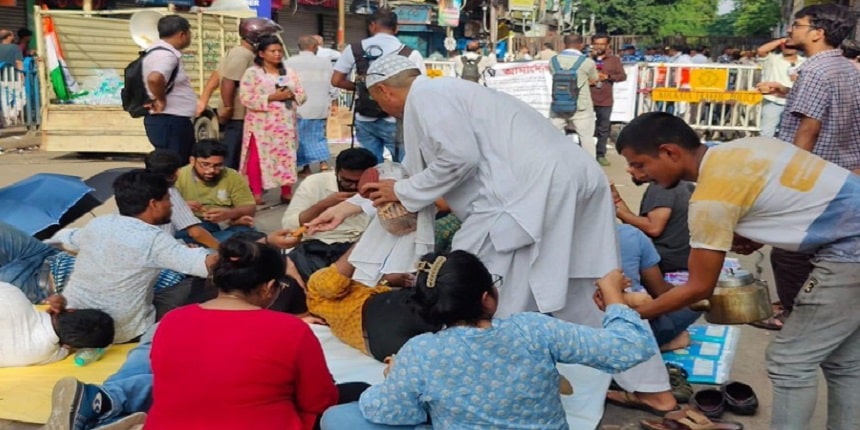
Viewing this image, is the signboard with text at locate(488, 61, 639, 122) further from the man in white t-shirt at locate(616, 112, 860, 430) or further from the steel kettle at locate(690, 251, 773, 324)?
the man in white t-shirt at locate(616, 112, 860, 430)

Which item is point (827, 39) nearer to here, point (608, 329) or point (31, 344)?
point (608, 329)

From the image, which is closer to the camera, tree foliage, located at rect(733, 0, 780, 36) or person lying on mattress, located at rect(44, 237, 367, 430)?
Result: person lying on mattress, located at rect(44, 237, 367, 430)

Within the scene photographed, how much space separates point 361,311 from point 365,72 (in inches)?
123

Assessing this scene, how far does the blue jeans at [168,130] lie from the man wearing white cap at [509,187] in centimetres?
314

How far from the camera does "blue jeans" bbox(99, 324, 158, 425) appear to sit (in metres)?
3.26

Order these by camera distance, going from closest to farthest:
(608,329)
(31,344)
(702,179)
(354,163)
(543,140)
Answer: (608,329), (702,179), (543,140), (31,344), (354,163)

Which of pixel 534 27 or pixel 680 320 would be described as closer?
pixel 680 320

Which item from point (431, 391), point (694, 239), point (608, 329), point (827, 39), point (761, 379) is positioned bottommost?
point (761, 379)

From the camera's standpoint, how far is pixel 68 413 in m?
3.04

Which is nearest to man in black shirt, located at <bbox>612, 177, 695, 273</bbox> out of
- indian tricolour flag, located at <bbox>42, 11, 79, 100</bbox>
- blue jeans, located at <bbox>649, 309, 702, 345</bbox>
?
blue jeans, located at <bbox>649, 309, 702, 345</bbox>

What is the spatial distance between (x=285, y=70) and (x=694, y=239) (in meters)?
5.20

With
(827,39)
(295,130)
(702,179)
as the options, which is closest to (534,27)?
(295,130)

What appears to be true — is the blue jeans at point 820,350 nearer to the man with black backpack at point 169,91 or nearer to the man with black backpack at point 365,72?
the man with black backpack at point 365,72

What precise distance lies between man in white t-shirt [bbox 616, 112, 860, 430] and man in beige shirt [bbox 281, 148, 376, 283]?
82.5 inches
